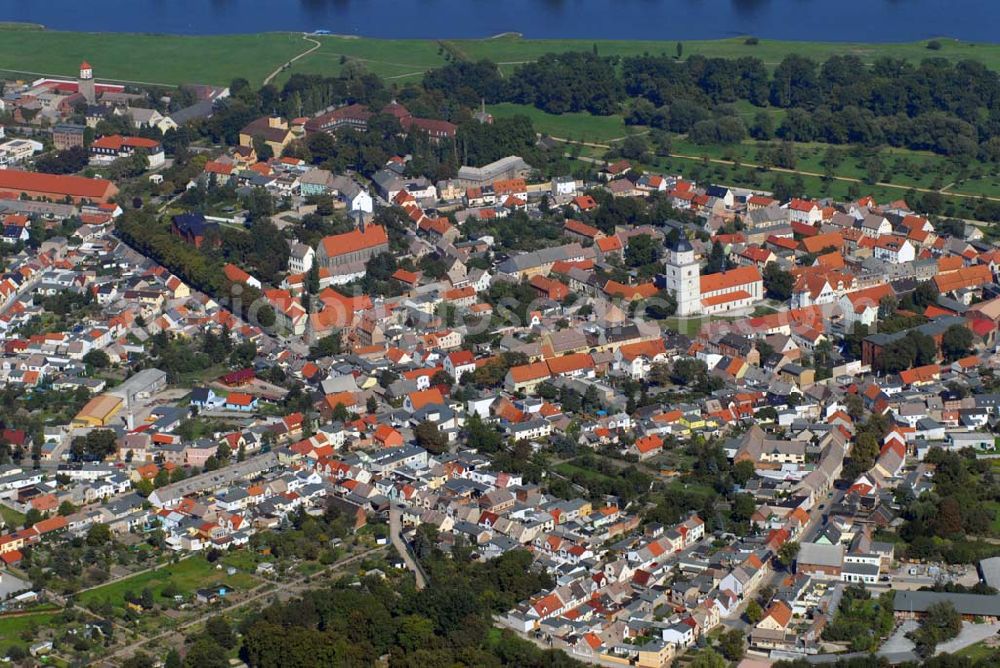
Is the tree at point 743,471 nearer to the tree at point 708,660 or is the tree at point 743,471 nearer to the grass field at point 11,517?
the tree at point 708,660

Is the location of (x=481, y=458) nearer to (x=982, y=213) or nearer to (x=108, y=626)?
(x=108, y=626)

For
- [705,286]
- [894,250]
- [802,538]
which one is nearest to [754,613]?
[802,538]

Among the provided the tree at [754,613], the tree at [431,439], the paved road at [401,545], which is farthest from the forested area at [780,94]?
the tree at [754,613]

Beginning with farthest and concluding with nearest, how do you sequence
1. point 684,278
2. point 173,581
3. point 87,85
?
1. point 87,85
2. point 684,278
3. point 173,581

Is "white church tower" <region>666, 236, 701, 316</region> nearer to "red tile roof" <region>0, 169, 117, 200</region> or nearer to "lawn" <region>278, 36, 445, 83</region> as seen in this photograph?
"red tile roof" <region>0, 169, 117, 200</region>

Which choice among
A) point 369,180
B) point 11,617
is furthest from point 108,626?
point 369,180

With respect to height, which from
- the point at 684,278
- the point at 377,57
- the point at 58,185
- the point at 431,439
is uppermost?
the point at 377,57

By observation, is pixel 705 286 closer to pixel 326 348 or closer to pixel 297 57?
pixel 326 348

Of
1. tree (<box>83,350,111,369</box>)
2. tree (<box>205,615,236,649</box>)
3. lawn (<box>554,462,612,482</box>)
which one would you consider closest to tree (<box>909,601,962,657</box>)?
lawn (<box>554,462,612,482</box>)
